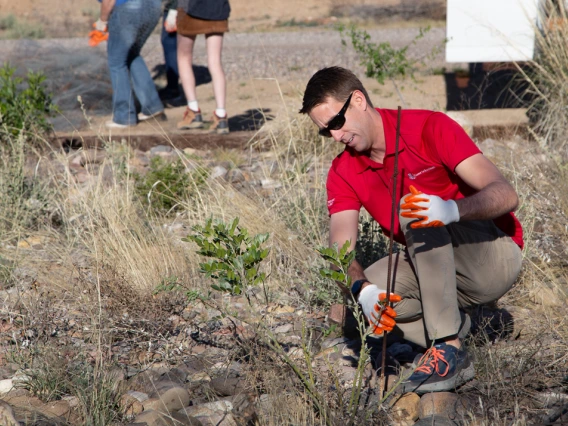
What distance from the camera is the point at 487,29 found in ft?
23.3

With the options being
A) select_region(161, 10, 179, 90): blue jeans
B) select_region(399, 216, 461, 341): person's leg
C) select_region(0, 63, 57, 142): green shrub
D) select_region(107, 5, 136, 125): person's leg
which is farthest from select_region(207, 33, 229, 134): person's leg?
select_region(399, 216, 461, 341): person's leg

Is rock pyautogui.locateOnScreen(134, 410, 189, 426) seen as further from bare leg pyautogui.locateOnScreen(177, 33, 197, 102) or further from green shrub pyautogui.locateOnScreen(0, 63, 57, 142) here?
bare leg pyautogui.locateOnScreen(177, 33, 197, 102)

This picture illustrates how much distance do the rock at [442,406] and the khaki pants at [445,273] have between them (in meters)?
0.22

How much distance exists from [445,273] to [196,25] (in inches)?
175

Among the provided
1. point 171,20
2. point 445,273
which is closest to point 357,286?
point 445,273

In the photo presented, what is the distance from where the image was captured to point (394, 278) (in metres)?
3.19

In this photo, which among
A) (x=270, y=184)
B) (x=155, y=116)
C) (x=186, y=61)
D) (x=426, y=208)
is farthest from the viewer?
(x=155, y=116)

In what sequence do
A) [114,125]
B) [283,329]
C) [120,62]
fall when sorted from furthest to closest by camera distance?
[114,125], [120,62], [283,329]

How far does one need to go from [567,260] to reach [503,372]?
3.99 feet

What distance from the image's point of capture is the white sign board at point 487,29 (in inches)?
276

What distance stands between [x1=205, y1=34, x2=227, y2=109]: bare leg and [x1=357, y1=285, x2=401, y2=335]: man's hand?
14.0 feet

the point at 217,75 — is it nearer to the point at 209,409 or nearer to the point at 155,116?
the point at 155,116

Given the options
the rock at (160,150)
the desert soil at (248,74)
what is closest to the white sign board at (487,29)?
the desert soil at (248,74)

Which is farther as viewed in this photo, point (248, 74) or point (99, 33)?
point (248, 74)
